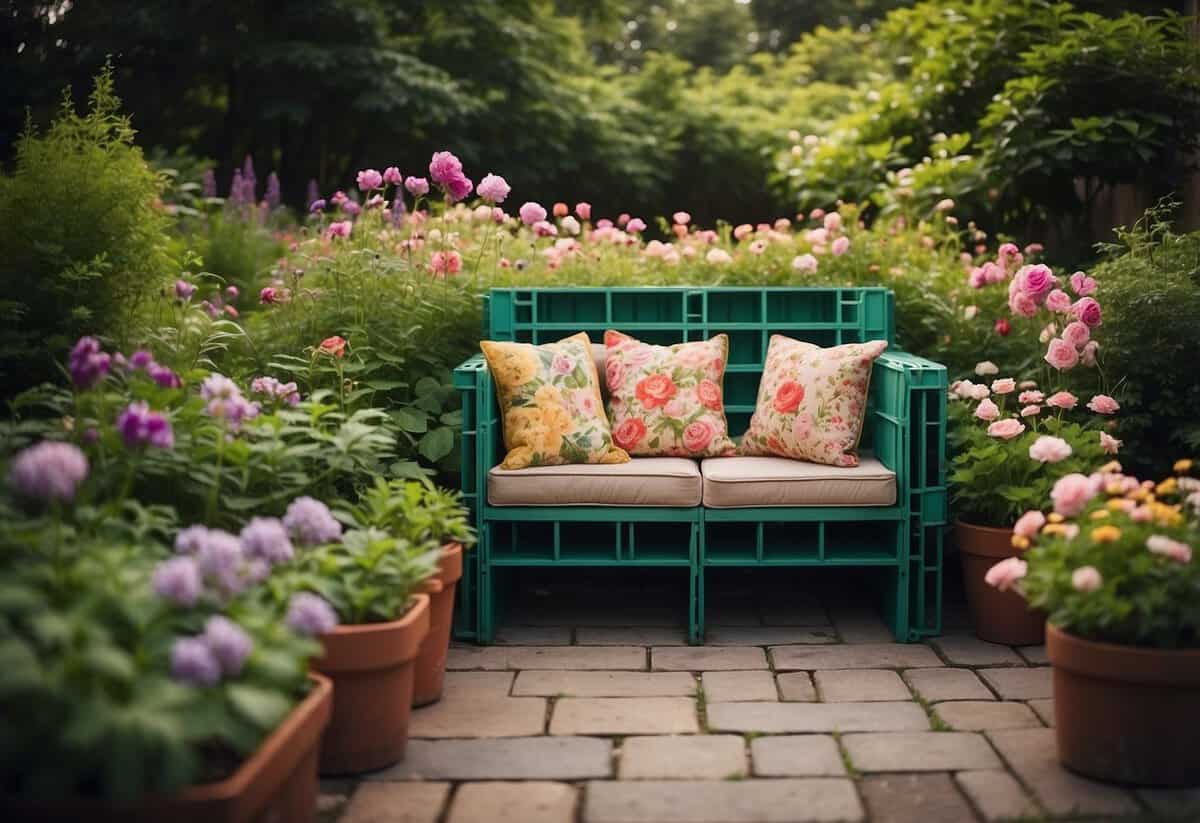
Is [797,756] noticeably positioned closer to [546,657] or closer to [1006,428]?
[546,657]

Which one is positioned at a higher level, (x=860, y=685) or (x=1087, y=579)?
(x=1087, y=579)

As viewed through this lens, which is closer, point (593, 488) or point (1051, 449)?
point (1051, 449)

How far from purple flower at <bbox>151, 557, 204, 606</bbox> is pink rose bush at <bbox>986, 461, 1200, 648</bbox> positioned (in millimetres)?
1757

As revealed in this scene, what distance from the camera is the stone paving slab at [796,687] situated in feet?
10.6

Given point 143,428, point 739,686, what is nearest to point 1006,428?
point 739,686

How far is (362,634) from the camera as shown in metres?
2.60

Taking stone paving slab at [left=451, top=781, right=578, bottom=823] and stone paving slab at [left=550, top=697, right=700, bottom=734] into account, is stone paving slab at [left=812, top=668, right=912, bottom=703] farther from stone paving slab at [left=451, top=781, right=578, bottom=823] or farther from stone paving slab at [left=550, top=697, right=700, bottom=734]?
stone paving slab at [left=451, top=781, right=578, bottom=823]

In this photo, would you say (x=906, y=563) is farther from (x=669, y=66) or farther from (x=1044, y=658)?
(x=669, y=66)

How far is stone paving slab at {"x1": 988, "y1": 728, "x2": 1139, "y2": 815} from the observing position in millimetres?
2445

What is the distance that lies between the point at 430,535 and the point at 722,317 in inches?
71.6

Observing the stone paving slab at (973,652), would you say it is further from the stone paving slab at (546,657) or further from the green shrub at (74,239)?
the green shrub at (74,239)

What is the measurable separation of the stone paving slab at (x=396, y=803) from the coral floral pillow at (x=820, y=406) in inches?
69.4

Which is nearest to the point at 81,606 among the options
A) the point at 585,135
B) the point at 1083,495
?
the point at 1083,495

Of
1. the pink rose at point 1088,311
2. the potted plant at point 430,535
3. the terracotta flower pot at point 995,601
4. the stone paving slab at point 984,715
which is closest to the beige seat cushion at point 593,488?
the potted plant at point 430,535
